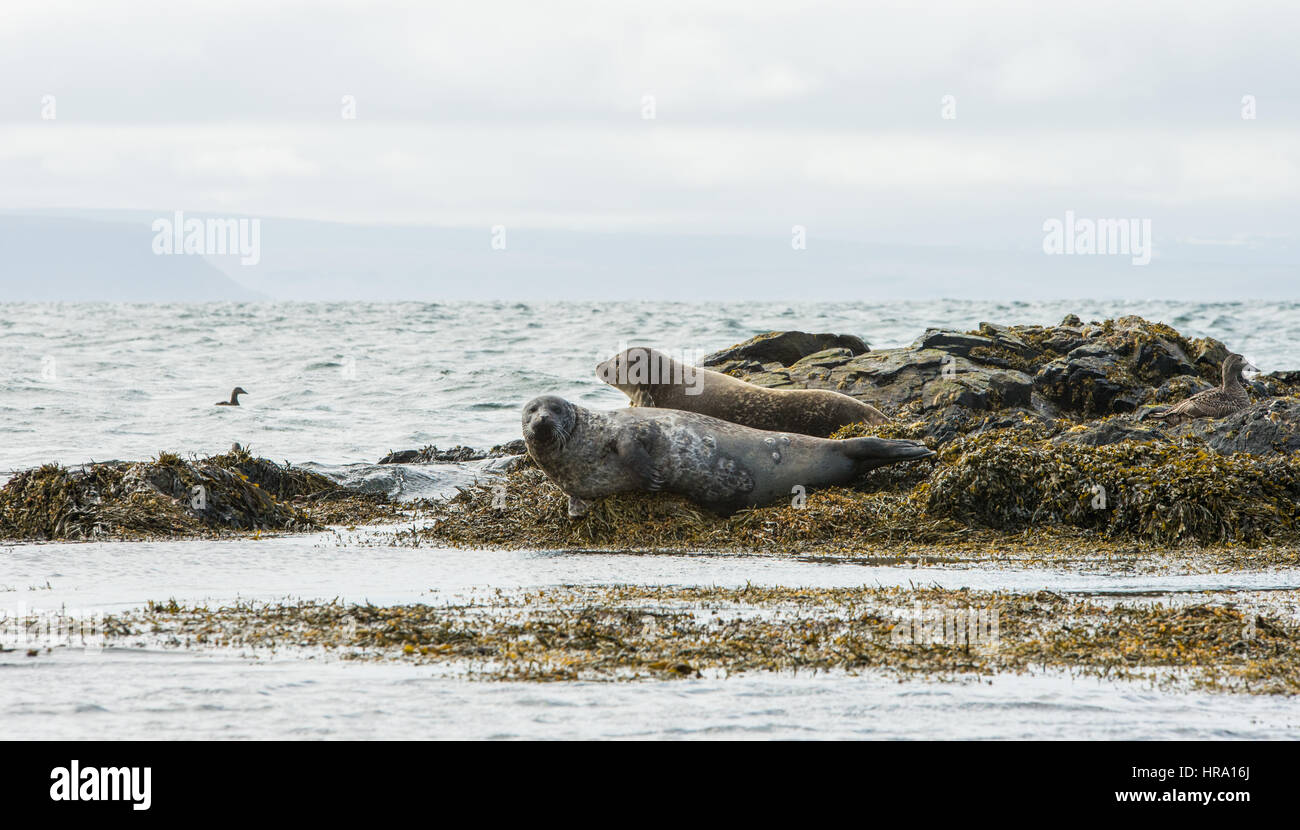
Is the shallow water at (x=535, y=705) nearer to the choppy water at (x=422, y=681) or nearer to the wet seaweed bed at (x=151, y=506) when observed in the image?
the choppy water at (x=422, y=681)

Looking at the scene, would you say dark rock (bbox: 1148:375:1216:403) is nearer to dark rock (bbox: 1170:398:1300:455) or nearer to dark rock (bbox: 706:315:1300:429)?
dark rock (bbox: 706:315:1300:429)

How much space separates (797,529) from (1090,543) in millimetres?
1703

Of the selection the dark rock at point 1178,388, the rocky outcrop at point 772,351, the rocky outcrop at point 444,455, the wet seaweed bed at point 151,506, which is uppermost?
the rocky outcrop at point 772,351

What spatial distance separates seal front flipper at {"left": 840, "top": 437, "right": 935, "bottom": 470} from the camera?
8.67 meters

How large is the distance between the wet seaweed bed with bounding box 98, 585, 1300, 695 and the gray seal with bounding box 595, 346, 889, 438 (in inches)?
176

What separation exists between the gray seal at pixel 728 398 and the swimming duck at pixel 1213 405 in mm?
2304

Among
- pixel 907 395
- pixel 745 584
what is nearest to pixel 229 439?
pixel 907 395

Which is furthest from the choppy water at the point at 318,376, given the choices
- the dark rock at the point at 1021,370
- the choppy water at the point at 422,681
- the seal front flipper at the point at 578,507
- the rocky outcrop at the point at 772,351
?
the seal front flipper at the point at 578,507

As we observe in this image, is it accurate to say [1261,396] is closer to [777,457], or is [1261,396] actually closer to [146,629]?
[777,457]

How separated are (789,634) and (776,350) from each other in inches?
404

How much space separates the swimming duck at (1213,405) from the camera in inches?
402

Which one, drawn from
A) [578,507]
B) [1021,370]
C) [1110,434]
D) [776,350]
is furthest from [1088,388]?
[578,507]

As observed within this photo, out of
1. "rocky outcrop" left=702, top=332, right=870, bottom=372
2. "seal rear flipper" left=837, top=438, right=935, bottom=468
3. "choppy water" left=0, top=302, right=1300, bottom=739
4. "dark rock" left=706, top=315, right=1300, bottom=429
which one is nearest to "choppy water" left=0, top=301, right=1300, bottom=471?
"choppy water" left=0, top=302, right=1300, bottom=739

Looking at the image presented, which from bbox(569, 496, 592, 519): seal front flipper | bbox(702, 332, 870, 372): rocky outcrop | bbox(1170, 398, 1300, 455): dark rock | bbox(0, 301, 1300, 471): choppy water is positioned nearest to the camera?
bbox(569, 496, 592, 519): seal front flipper
